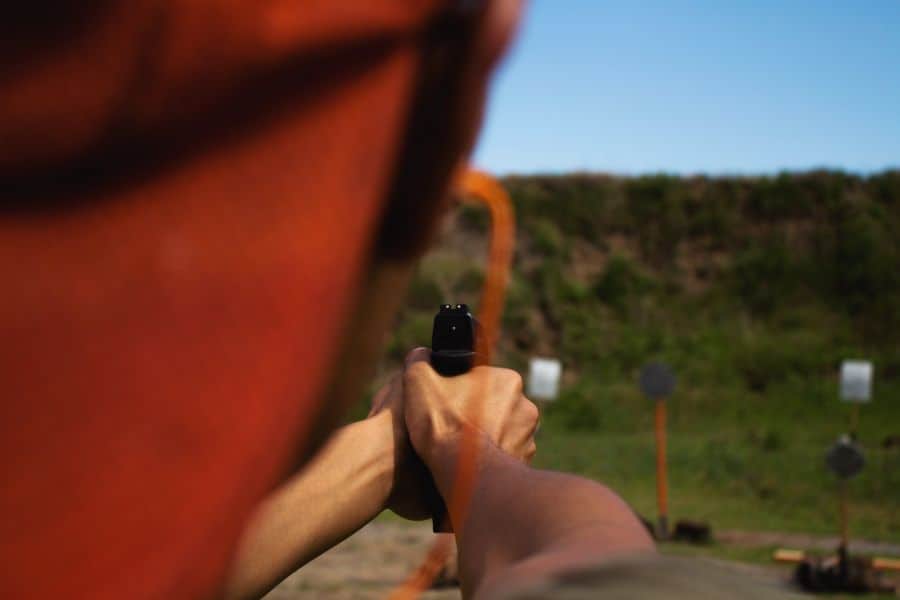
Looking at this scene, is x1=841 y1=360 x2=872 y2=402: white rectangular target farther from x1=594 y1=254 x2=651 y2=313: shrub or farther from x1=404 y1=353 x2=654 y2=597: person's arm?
x1=594 y1=254 x2=651 y2=313: shrub

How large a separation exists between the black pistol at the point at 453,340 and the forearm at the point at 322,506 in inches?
1.9

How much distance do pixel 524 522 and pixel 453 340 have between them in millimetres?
306

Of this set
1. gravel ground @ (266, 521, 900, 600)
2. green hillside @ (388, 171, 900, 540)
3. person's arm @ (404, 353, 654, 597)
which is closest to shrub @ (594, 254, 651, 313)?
green hillside @ (388, 171, 900, 540)

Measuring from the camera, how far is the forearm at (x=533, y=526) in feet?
1.58

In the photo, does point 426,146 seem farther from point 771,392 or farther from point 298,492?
point 771,392

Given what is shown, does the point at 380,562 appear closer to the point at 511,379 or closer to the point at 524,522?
the point at 511,379

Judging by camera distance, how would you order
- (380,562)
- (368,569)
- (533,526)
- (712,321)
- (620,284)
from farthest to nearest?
1. (620,284)
2. (712,321)
3. (380,562)
4. (368,569)
5. (533,526)

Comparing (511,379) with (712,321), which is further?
(712,321)

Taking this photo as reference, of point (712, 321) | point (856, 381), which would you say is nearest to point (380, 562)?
point (856, 381)

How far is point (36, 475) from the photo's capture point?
0.28m

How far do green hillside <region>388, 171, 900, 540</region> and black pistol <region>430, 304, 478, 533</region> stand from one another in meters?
6.15

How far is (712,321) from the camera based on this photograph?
14469mm

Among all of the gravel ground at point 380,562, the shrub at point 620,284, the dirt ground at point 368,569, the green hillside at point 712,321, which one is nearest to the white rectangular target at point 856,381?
the green hillside at point 712,321

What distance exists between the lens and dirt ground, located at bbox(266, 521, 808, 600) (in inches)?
195
